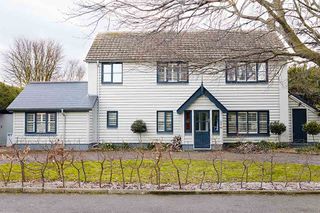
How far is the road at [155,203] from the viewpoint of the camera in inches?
305

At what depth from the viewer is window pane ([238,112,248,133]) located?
79.0ft

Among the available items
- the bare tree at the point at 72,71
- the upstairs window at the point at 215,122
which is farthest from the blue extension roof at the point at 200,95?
the bare tree at the point at 72,71

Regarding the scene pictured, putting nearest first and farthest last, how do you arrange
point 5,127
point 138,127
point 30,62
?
point 138,127
point 5,127
point 30,62

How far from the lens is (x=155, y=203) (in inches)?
328

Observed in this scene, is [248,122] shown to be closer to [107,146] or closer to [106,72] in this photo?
[107,146]

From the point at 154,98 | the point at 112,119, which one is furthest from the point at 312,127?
the point at 112,119

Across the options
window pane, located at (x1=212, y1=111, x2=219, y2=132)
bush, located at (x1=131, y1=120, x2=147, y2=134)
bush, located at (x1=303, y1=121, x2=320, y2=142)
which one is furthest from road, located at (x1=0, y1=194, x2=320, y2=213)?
bush, located at (x1=303, y1=121, x2=320, y2=142)

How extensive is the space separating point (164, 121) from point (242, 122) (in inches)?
207

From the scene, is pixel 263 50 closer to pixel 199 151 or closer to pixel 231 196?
pixel 231 196

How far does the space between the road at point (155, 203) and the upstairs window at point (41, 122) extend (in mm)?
15050

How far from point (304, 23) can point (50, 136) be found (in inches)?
722

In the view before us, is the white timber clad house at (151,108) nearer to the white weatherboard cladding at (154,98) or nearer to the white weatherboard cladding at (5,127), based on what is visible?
the white weatherboard cladding at (154,98)

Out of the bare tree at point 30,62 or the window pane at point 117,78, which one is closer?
the window pane at point 117,78

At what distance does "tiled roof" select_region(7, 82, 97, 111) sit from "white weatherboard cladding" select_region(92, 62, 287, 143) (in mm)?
1384
